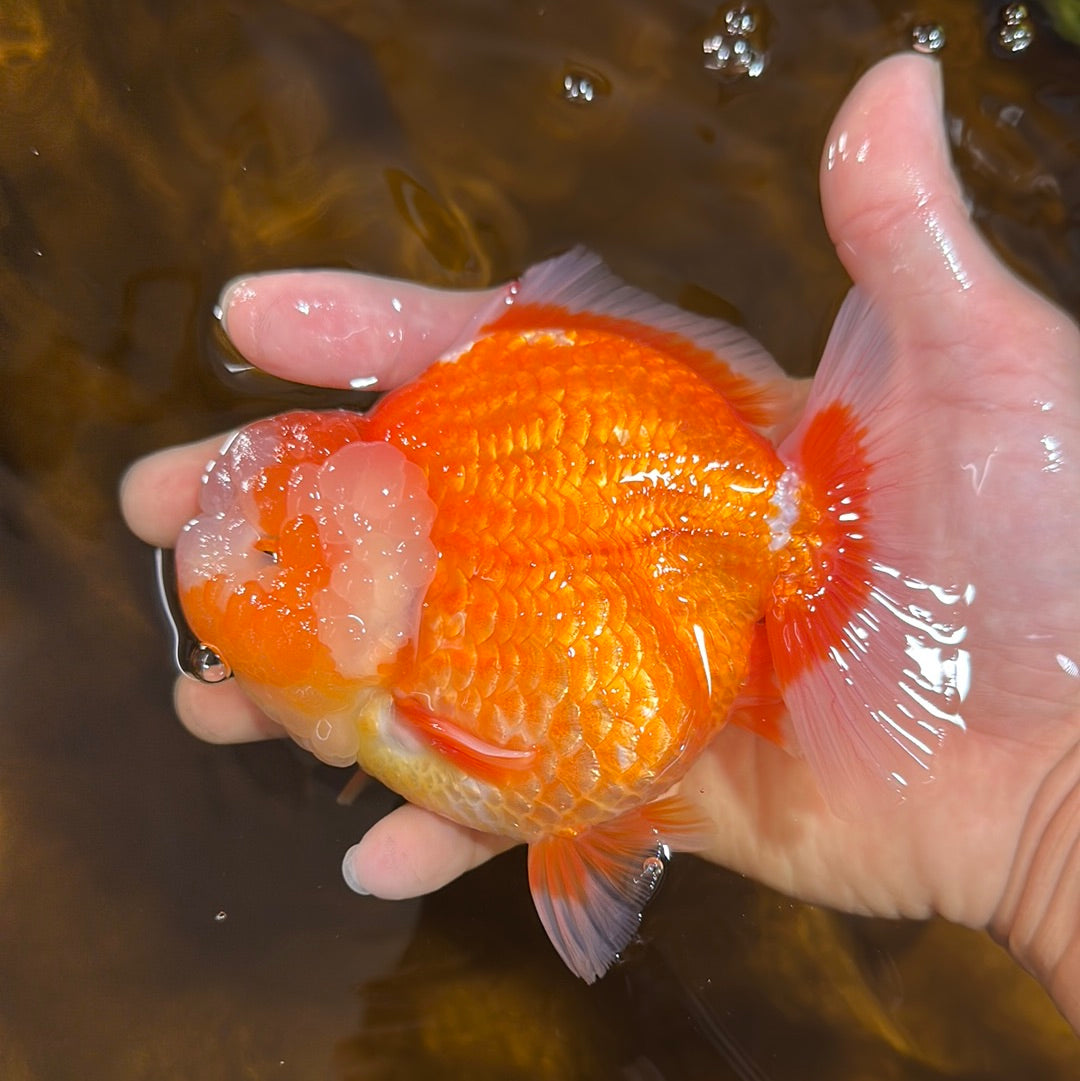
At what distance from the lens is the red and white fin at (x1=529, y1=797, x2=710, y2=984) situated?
58.9 inches

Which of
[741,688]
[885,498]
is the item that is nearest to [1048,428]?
[885,498]

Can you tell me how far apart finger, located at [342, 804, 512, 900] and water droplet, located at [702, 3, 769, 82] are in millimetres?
1497

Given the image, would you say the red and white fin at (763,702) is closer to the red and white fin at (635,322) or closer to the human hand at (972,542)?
the human hand at (972,542)

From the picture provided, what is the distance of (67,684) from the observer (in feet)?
6.29

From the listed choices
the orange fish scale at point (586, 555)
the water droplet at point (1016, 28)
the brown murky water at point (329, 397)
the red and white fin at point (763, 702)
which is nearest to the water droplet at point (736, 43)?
the brown murky water at point (329, 397)

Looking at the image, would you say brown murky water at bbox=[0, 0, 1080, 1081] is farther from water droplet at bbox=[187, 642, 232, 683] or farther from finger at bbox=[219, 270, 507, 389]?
finger at bbox=[219, 270, 507, 389]

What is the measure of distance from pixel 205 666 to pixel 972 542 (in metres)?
1.31

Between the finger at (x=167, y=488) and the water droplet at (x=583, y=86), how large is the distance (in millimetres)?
950

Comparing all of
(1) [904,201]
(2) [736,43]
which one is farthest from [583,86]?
(1) [904,201]

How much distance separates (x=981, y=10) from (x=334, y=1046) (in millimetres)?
2309

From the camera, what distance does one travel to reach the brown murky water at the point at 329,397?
73.8 inches

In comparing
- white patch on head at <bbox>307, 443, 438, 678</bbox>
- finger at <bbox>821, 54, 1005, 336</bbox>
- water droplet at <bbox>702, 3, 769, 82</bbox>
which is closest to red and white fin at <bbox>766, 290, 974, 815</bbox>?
finger at <bbox>821, 54, 1005, 336</bbox>

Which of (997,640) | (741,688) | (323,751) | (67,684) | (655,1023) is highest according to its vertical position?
(997,640)

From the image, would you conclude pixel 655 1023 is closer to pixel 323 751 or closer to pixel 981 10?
pixel 323 751
